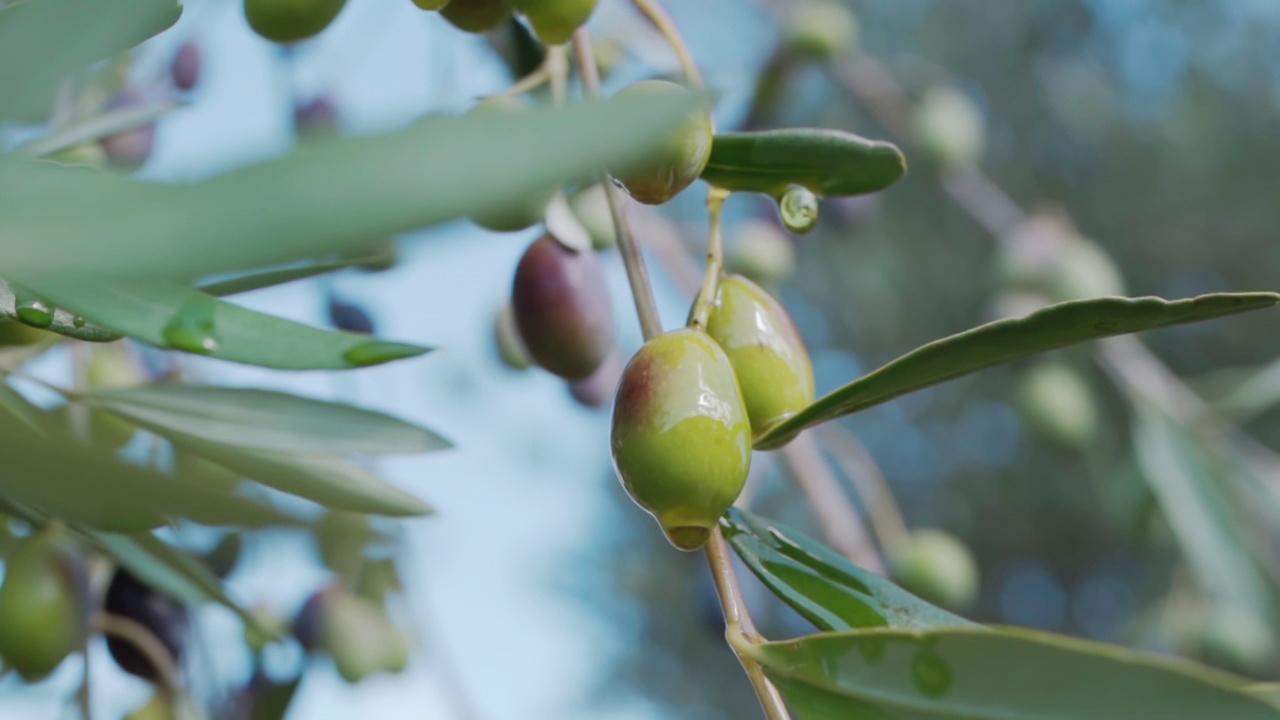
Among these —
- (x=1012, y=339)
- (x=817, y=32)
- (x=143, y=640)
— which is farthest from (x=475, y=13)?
(x=817, y=32)

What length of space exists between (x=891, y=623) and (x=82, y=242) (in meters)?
0.30

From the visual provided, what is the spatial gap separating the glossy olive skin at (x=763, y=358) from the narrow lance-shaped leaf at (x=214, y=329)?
11cm

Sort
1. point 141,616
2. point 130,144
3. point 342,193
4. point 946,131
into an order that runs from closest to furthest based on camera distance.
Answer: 1. point 342,193
2. point 141,616
3. point 130,144
4. point 946,131

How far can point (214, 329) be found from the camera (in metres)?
0.37

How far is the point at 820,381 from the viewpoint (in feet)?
19.7

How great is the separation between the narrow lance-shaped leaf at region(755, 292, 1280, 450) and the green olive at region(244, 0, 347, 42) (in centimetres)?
24

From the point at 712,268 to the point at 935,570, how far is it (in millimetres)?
847

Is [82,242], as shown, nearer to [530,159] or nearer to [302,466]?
[530,159]

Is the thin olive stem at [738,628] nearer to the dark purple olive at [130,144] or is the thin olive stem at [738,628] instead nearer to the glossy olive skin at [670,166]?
the glossy olive skin at [670,166]

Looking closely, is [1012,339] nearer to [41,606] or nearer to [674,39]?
[674,39]

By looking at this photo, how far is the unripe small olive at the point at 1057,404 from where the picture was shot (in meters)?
1.44

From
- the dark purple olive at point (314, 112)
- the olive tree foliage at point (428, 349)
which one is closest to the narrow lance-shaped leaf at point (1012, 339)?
the olive tree foliage at point (428, 349)

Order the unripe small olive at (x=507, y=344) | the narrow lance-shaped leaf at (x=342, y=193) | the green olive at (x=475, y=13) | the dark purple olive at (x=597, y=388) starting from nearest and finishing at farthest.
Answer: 1. the narrow lance-shaped leaf at (x=342, y=193)
2. the green olive at (x=475, y=13)
3. the dark purple olive at (x=597, y=388)
4. the unripe small olive at (x=507, y=344)

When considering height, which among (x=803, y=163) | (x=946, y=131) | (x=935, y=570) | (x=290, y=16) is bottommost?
(x=290, y=16)
